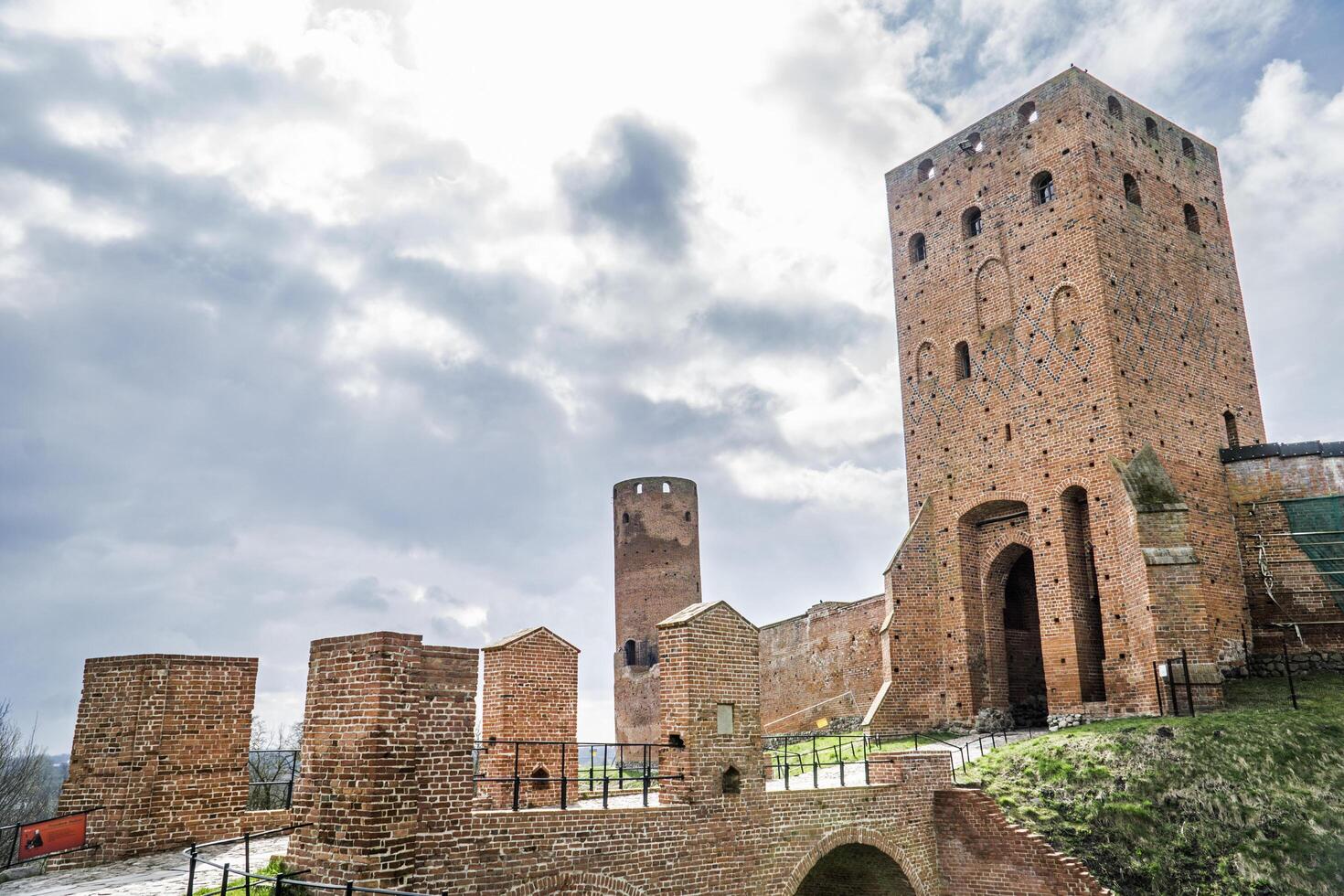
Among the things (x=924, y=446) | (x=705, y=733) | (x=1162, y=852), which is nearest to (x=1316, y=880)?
(x=1162, y=852)

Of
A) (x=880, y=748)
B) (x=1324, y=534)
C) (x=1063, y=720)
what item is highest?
(x=1324, y=534)

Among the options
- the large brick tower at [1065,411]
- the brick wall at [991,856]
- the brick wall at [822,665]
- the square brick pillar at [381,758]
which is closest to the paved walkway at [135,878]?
the square brick pillar at [381,758]

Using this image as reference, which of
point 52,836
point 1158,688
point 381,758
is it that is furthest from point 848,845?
point 52,836

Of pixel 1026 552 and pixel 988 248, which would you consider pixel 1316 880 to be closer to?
pixel 1026 552

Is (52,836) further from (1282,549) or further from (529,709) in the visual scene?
(1282,549)

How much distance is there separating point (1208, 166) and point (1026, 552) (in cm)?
1130

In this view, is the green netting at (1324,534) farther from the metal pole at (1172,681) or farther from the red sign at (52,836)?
the red sign at (52,836)

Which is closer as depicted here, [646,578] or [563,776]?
[563,776]

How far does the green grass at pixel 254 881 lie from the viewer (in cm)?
807

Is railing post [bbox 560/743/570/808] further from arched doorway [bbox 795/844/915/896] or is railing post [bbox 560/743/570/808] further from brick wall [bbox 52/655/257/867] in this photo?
arched doorway [bbox 795/844/915/896]

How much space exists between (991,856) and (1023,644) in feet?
28.2

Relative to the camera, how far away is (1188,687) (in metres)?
Result: 16.6

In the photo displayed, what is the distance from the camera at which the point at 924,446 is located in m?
23.6

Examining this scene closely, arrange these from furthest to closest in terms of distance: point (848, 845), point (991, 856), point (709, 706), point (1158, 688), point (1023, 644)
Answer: point (1023, 644), point (1158, 688), point (991, 856), point (848, 845), point (709, 706)
